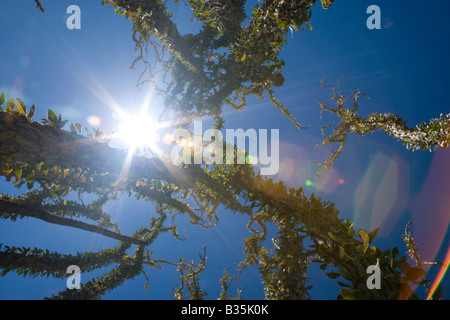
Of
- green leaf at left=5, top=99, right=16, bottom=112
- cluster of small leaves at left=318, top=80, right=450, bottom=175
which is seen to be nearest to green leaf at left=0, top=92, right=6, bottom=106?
green leaf at left=5, top=99, right=16, bottom=112

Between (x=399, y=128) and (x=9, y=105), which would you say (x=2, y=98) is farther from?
(x=399, y=128)

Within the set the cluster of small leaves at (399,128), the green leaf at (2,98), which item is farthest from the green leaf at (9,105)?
the cluster of small leaves at (399,128)

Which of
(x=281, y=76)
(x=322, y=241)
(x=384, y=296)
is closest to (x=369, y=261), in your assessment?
(x=384, y=296)

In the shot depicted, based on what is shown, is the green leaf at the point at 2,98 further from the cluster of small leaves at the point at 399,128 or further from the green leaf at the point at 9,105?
the cluster of small leaves at the point at 399,128

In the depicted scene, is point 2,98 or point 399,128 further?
point 399,128

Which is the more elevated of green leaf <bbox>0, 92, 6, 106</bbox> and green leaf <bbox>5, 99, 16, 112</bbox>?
A: green leaf <bbox>0, 92, 6, 106</bbox>

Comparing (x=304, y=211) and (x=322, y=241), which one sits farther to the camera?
(x=304, y=211)

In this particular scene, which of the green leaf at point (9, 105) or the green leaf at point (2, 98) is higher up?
the green leaf at point (2, 98)

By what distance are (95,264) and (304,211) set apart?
15.7 feet

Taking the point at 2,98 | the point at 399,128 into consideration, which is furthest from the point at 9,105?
the point at 399,128

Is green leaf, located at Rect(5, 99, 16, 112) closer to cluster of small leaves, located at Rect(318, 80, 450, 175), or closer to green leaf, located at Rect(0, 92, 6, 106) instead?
green leaf, located at Rect(0, 92, 6, 106)
